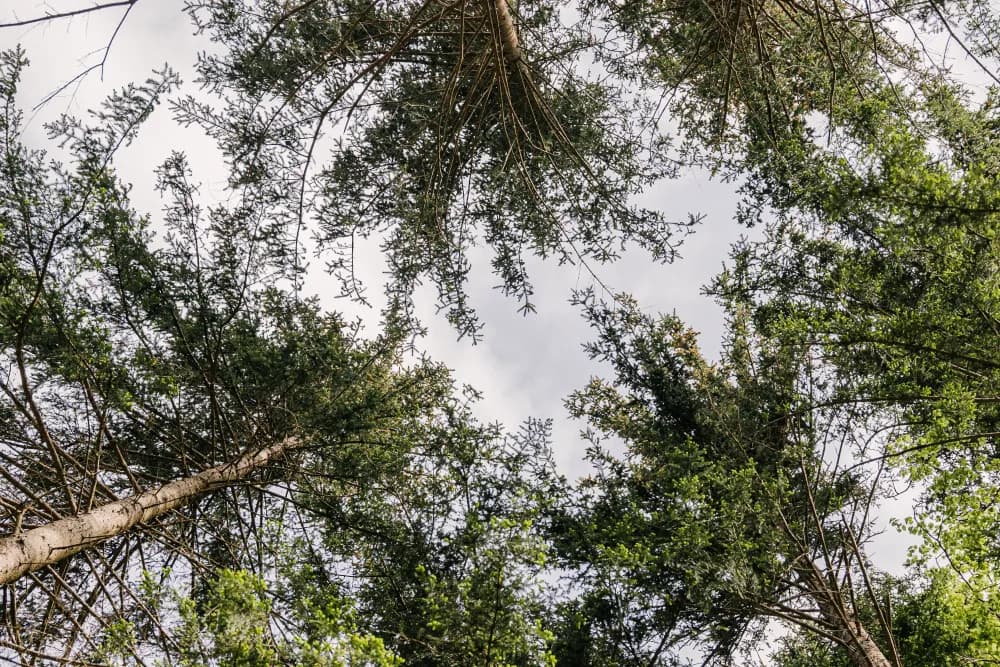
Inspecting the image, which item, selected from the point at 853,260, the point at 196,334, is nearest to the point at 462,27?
the point at 196,334

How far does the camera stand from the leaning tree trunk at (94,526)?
3.30 meters

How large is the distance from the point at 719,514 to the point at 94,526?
539cm

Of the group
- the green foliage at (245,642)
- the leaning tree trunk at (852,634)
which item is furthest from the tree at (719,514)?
the green foliage at (245,642)

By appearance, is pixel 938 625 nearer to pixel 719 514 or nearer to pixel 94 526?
pixel 719 514

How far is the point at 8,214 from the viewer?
4328 mm

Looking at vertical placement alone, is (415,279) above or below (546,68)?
below

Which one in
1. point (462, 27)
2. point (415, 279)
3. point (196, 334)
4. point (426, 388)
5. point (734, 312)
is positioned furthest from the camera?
point (426, 388)

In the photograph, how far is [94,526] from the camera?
3.92 meters

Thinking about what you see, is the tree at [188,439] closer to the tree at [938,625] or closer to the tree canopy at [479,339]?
the tree canopy at [479,339]

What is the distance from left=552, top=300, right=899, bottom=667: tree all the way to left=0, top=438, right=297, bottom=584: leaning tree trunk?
3823 mm

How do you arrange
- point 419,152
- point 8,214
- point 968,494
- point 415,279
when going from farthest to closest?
point 419,152, point 415,279, point 968,494, point 8,214

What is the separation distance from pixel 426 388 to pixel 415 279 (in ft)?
9.02

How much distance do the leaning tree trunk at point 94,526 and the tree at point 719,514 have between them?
3823 millimetres

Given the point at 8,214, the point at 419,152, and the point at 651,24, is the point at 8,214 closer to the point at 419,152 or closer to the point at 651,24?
the point at 419,152
